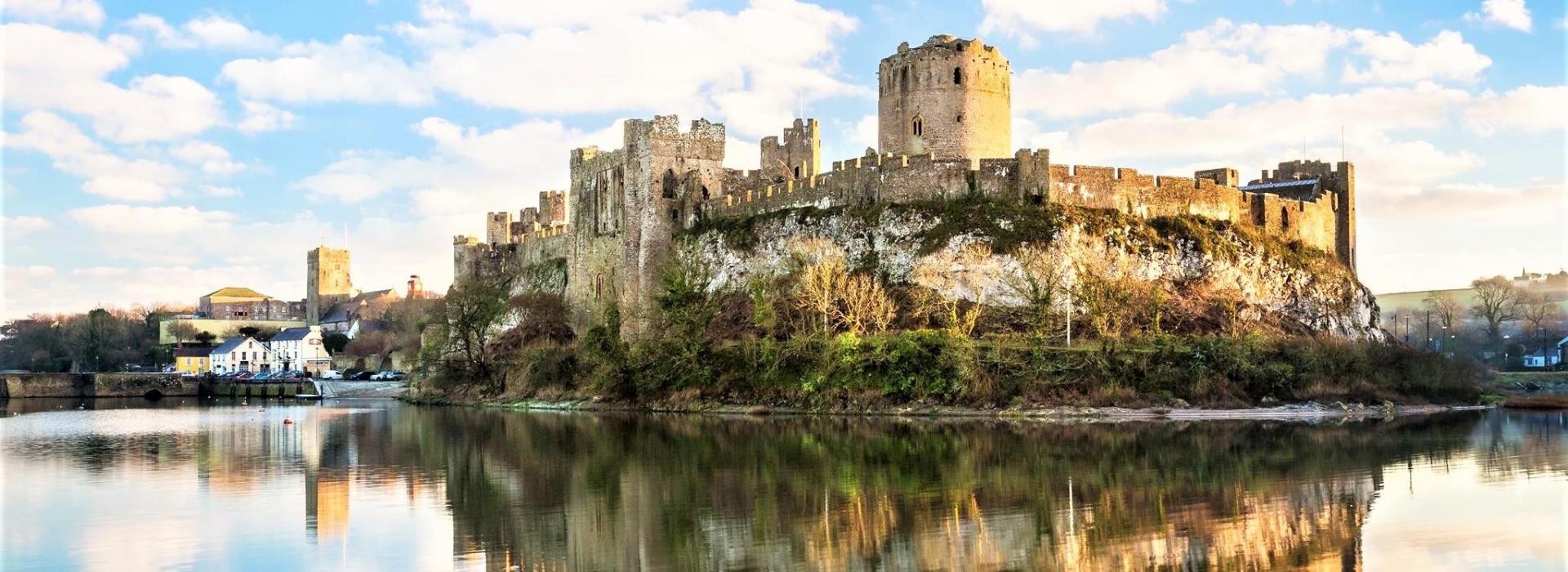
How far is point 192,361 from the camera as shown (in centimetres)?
11169

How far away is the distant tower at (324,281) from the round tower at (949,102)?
320 ft

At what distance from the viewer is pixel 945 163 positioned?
52.7 meters

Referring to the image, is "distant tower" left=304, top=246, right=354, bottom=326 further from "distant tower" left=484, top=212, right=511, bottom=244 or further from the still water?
the still water

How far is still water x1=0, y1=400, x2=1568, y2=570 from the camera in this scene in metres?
17.0

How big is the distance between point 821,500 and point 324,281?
13020cm

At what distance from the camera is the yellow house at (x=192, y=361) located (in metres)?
→ 111

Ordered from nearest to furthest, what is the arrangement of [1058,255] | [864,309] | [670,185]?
[864,309] < [1058,255] < [670,185]

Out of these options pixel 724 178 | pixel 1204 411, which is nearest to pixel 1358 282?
pixel 1204 411

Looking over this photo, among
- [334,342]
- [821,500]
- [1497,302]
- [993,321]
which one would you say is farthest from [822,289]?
[334,342]

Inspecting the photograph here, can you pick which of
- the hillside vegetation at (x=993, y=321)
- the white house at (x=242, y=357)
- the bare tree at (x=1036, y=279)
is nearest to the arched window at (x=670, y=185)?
the hillside vegetation at (x=993, y=321)

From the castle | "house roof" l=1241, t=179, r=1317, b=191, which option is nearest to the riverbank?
the castle

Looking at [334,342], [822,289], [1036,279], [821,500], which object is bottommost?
[821,500]

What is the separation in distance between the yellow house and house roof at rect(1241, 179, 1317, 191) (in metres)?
79.7

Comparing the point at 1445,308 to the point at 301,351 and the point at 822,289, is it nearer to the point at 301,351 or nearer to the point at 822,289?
the point at 822,289
